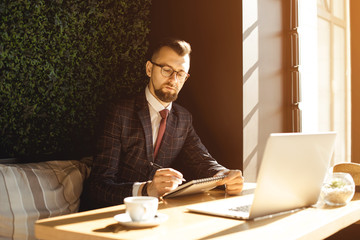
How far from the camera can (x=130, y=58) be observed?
2727 mm

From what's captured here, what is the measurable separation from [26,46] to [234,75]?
1227 mm

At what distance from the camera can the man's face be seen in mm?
2301

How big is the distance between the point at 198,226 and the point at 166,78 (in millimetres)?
1262

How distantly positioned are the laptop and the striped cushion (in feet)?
2.56

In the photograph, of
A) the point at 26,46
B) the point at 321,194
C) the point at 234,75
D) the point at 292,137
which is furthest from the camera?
the point at 234,75

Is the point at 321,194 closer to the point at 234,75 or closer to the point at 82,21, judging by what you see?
the point at 234,75

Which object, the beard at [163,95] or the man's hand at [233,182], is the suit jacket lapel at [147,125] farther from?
the man's hand at [233,182]

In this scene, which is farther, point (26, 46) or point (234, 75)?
point (234, 75)

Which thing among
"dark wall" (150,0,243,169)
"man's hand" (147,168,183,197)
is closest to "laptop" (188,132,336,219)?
"man's hand" (147,168,183,197)

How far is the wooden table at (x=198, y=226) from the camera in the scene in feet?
3.51

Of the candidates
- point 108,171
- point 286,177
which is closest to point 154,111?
point 108,171

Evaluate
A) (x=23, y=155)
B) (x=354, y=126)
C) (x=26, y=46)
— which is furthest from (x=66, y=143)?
(x=354, y=126)

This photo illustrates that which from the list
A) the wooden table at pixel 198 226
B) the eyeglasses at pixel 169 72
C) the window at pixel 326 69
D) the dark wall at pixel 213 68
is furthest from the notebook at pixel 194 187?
the window at pixel 326 69

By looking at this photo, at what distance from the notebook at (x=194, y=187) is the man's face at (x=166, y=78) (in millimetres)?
731
